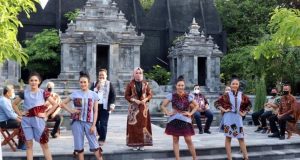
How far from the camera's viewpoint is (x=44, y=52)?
30203 mm

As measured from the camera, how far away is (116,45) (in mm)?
27406

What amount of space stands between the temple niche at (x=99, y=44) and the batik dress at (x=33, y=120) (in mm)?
19448

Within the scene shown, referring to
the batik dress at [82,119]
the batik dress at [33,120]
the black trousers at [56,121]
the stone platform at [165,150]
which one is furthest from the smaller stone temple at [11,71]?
the batik dress at [82,119]

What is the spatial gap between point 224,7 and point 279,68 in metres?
16.6

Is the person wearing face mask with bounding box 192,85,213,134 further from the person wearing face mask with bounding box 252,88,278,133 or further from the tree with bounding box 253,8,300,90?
the tree with bounding box 253,8,300,90

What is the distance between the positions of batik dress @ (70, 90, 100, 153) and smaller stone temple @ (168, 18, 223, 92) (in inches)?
887

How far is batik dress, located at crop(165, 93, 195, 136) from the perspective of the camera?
8.02 meters

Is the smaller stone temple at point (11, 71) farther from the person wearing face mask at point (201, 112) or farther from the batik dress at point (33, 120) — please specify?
the batik dress at point (33, 120)

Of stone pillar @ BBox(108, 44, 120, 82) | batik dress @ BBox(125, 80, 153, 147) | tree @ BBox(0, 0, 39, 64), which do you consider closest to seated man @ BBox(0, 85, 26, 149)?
tree @ BBox(0, 0, 39, 64)

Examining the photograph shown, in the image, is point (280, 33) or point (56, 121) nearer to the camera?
point (280, 33)

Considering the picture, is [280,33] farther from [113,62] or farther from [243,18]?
[243,18]

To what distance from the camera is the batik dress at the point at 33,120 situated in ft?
23.4

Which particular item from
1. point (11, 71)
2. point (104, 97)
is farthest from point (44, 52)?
point (104, 97)

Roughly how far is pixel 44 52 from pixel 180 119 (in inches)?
937
